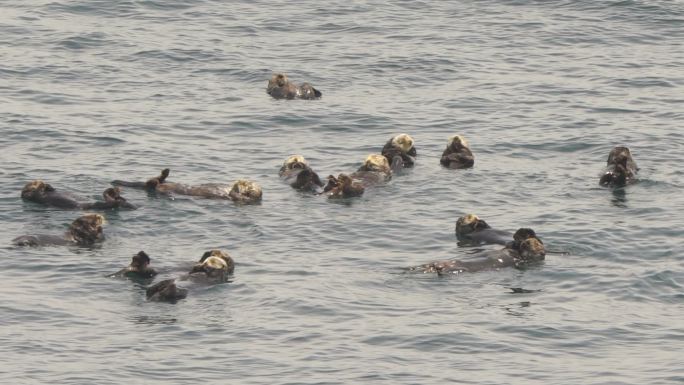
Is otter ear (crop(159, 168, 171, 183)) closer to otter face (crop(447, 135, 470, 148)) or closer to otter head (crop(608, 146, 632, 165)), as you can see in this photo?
otter face (crop(447, 135, 470, 148))

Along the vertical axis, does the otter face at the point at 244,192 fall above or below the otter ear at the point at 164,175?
below

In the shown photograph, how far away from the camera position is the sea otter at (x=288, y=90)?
1378 inches

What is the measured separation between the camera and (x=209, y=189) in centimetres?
2722

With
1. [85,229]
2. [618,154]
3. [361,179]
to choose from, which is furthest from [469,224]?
[85,229]

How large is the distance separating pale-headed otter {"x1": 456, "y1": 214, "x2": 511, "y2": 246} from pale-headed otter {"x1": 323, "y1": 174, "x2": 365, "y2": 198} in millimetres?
2761

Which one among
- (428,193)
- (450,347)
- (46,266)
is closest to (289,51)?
(428,193)

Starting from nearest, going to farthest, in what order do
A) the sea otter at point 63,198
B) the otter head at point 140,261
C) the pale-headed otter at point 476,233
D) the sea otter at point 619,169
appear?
the otter head at point 140,261
the pale-headed otter at point 476,233
the sea otter at point 63,198
the sea otter at point 619,169

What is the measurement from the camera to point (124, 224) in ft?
83.5

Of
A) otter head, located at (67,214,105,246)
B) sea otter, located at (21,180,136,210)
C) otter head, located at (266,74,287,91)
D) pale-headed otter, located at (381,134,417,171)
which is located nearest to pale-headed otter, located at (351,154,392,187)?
pale-headed otter, located at (381,134,417,171)

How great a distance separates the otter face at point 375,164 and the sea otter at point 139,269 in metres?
6.89

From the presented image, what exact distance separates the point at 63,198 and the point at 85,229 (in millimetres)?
2049

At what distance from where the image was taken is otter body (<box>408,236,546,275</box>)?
2331 centimetres

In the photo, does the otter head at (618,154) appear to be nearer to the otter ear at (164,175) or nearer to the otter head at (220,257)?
the otter ear at (164,175)

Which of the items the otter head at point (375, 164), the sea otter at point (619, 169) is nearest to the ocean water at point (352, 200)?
the sea otter at point (619, 169)
